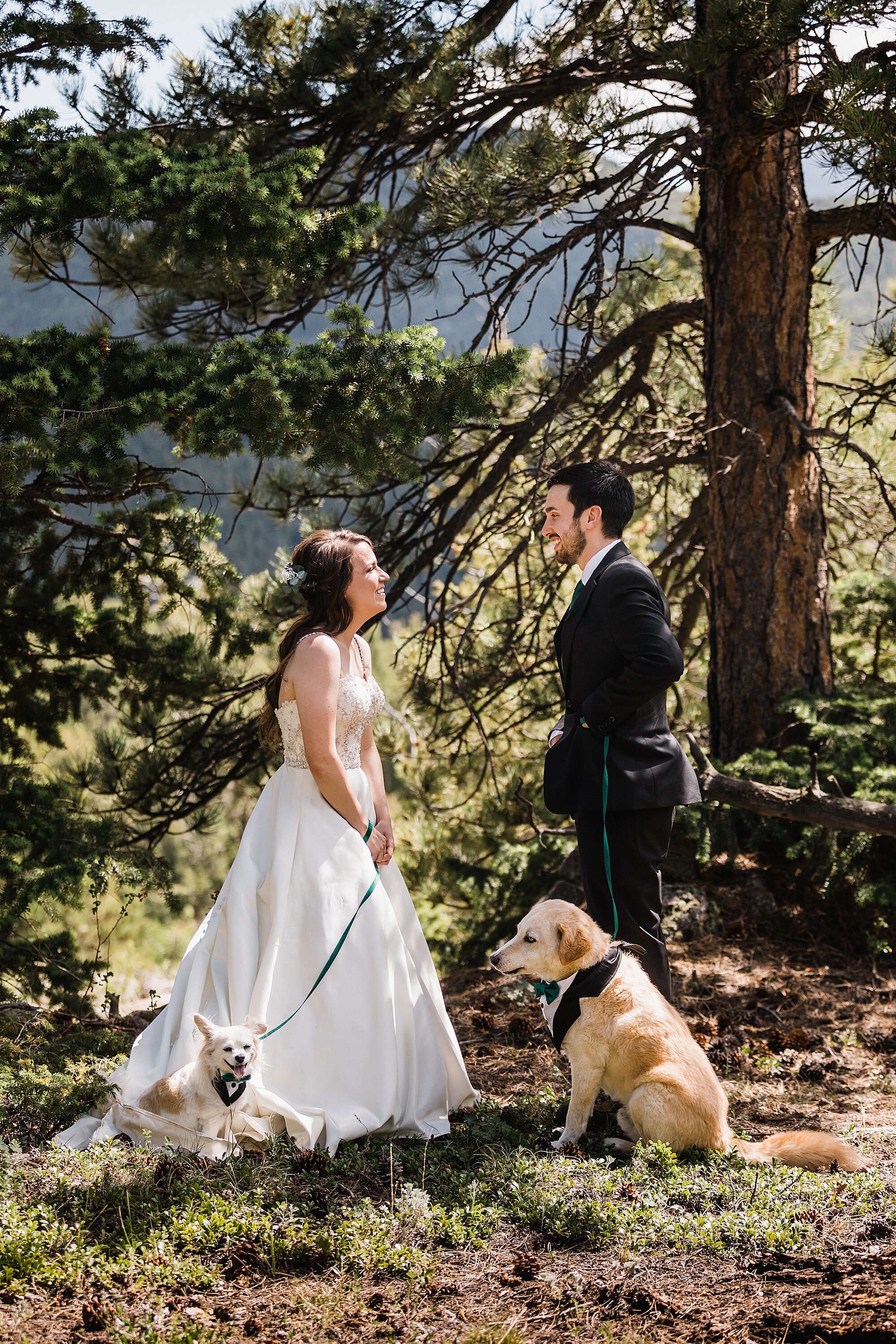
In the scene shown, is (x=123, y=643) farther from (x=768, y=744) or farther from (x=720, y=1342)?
(x=720, y=1342)

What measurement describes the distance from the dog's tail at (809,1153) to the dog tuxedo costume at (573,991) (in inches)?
31.5

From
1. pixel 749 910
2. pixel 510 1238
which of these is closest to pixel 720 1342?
pixel 510 1238

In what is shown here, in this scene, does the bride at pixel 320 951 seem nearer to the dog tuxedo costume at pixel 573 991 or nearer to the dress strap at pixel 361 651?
the dress strap at pixel 361 651

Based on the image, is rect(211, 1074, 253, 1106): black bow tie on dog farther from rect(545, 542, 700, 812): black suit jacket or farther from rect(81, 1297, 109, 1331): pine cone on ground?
rect(545, 542, 700, 812): black suit jacket

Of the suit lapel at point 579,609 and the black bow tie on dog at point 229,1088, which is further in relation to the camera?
the suit lapel at point 579,609

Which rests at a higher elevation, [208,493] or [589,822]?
[208,493]

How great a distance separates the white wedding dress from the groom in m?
0.90

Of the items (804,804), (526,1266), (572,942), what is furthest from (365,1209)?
(804,804)

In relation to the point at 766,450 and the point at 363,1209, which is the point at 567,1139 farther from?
the point at 766,450

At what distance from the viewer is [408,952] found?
14.5ft

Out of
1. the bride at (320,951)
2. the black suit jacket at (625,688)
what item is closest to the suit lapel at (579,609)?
the black suit jacket at (625,688)

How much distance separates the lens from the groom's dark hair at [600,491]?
423 centimetres

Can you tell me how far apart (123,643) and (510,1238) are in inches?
182

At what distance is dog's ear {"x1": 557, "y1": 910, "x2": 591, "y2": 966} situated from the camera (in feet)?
12.2
